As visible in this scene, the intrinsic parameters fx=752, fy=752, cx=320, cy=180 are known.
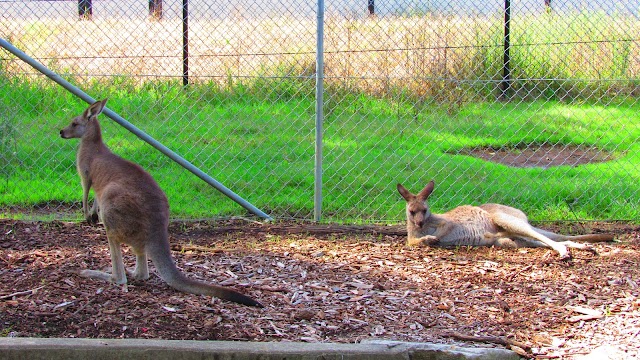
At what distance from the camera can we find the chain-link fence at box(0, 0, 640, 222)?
7602 mm

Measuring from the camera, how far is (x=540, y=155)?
8.95 m

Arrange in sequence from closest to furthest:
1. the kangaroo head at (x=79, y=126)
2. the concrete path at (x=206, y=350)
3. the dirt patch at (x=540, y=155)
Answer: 1. the concrete path at (x=206, y=350)
2. the kangaroo head at (x=79, y=126)
3. the dirt patch at (x=540, y=155)

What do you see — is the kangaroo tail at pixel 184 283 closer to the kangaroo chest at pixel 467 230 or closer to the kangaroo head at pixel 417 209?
the kangaroo head at pixel 417 209

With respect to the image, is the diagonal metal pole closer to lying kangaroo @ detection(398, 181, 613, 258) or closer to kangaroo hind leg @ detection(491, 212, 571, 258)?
lying kangaroo @ detection(398, 181, 613, 258)

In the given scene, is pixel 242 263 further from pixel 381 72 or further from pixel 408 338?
pixel 381 72

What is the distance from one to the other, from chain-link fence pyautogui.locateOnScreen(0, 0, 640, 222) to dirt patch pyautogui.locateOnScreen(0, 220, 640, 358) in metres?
0.88

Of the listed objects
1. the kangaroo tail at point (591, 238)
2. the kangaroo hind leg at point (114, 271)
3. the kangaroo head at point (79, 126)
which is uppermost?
the kangaroo head at point (79, 126)

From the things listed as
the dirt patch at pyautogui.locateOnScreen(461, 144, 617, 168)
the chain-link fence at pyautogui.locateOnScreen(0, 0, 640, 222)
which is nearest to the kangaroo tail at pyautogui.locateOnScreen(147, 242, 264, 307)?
the chain-link fence at pyautogui.locateOnScreen(0, 0, 640, 222)

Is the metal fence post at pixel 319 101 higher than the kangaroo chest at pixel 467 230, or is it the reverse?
the metal fence post at pixel 319 101

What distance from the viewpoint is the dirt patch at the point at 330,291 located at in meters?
4.48

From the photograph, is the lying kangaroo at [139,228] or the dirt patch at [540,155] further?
the dirt patch at [540,155]

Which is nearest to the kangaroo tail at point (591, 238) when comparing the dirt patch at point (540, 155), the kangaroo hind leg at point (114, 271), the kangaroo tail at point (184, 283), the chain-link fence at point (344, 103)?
the chain-link fence at point (344, 103)

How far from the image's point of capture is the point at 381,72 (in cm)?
823

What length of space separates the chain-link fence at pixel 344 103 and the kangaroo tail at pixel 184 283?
7.83 feet
